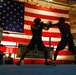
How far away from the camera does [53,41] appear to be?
354 inches

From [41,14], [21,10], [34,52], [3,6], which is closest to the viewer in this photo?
[34,52]

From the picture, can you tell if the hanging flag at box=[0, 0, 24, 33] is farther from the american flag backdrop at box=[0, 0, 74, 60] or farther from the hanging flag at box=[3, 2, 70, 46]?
the hanging flag at box=[3, 2, 70, 46]

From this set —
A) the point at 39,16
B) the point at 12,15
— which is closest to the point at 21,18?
the point at 12,15

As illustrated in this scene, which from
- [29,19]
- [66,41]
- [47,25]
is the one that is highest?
[29,19]

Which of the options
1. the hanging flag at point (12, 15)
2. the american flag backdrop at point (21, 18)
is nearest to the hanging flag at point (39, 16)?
the american flag backdrop at point (21, 18)

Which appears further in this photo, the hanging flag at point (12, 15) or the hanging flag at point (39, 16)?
the hanging flag at point (39, 16)

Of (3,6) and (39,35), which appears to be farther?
(3,6)

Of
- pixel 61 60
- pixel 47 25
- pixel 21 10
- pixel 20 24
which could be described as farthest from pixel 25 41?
pixel 47 25

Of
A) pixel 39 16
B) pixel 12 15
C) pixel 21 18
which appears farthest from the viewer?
pixel 39 16

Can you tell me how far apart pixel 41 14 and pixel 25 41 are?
145 cm

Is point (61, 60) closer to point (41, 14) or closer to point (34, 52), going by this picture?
point (41, 14)

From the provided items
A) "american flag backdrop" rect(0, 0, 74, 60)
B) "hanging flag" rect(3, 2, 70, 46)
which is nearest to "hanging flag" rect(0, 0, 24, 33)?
"american flag backdrop" rect(0, 0, 74, 60)

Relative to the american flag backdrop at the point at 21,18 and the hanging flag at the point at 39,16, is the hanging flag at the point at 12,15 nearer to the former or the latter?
the american flag backdrop at the point at 21,18

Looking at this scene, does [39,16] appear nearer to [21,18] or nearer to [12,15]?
[21,18]
